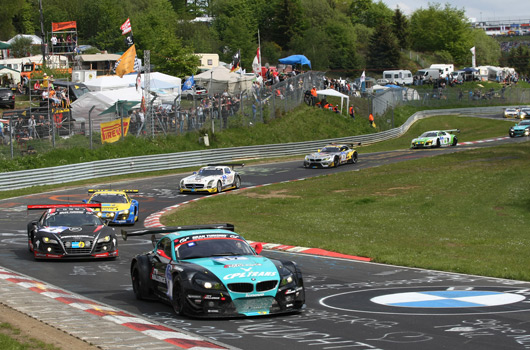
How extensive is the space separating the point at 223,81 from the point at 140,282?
4577cm

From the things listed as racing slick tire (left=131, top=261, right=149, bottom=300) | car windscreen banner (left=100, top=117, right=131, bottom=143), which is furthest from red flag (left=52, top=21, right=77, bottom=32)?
racing slick tire (left=131, top=261, right=149, bottom=300)

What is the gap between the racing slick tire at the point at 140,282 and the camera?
12633mm

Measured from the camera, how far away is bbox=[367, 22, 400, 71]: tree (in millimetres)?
109250

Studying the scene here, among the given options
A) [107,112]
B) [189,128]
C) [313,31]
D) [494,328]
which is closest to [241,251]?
[494,328]

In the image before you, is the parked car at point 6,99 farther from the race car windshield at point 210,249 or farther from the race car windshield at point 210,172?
the race car windshield at point 210,249

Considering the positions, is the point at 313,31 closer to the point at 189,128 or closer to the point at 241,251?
the point at 189,128

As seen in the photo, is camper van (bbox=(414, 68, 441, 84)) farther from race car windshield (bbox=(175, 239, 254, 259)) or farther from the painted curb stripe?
race car windshield (bbox=(175, 239, 254, 259))

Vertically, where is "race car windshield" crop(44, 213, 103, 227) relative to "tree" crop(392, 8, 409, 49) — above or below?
below

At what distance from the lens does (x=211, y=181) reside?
117ft

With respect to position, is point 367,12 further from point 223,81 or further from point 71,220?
point 71,220

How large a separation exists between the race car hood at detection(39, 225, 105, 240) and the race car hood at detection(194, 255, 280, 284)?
7076 mm

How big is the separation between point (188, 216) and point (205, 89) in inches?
1282

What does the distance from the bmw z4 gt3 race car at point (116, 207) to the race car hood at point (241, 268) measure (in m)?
14.3

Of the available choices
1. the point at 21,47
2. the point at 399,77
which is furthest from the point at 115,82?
the point at 399,77
